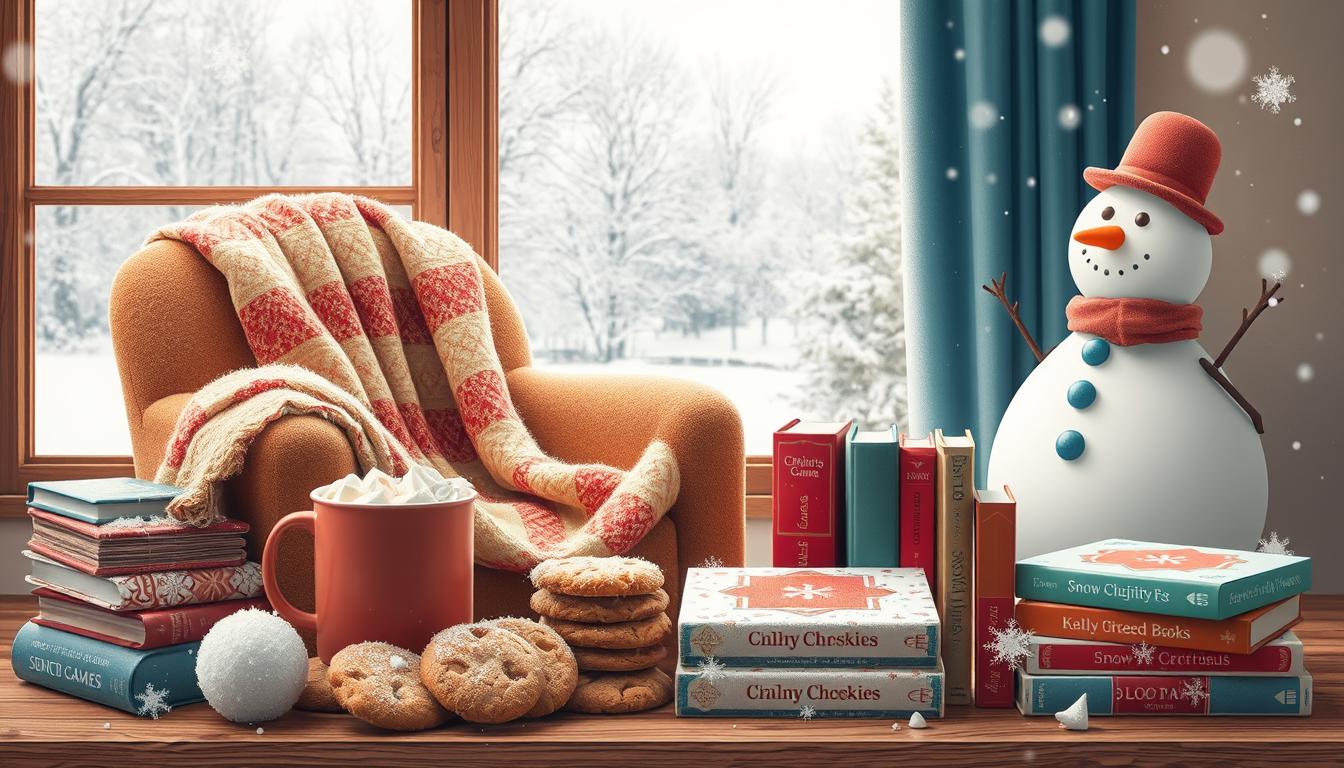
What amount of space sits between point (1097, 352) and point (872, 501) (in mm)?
693

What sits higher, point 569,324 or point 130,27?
point 130,27

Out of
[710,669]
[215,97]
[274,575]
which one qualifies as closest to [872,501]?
[710,669]

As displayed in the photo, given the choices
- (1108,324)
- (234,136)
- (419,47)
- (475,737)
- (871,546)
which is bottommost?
(475,737)

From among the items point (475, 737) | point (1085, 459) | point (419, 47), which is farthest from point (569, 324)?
point (475, 737)

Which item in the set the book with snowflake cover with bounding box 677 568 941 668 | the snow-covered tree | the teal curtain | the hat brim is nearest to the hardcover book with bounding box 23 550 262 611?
the book with snowflake cover with bounding box 677 568 941 668

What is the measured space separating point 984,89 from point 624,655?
1734mm

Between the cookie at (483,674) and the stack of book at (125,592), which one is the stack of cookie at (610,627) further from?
the stack of book at (125,592)

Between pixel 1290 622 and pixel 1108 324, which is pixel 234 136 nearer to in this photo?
pixel 1108 324

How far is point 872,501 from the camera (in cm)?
132

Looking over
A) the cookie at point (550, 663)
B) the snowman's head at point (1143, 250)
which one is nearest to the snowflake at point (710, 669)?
the cookie at point (550, 663)

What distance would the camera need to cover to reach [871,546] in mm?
1333

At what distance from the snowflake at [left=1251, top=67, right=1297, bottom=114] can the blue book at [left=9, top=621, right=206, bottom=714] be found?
242 centimetres

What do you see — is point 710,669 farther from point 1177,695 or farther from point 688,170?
point 688,170

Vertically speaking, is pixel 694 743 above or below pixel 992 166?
below
